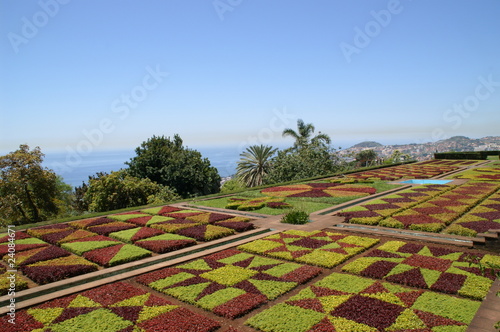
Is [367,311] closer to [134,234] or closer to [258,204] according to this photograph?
[134,234]

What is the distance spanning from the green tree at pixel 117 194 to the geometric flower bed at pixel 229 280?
1363 cm

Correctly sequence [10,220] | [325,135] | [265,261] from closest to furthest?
[265,261], [10,220], [325,135]

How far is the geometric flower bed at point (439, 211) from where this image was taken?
1235 cm

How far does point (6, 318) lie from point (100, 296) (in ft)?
5.51

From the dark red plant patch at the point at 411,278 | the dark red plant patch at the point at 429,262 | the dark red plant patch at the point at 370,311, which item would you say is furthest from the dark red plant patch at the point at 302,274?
the dark red plant patch at the point at 429,262

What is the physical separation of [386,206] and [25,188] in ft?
71.0

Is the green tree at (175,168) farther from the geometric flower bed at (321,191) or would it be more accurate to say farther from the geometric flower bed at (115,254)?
the geometric flower bed at (115,254)

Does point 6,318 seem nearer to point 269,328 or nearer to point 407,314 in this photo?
point 269,328

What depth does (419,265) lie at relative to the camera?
845cm

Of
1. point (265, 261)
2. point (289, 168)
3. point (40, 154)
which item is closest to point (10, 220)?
point (40, 154)

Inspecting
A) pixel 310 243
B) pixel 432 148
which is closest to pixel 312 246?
pixel 310 243

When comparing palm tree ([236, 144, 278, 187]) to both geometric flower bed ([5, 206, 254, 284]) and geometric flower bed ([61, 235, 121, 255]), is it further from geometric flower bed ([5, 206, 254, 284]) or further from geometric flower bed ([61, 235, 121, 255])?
geometric flower bed ([61, 235, 121, 255])

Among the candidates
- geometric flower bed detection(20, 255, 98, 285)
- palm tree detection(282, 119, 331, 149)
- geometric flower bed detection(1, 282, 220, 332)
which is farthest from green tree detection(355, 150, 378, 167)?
geometric flower bed detection(1, 282, 220, 332)

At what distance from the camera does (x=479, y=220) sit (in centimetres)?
1261
